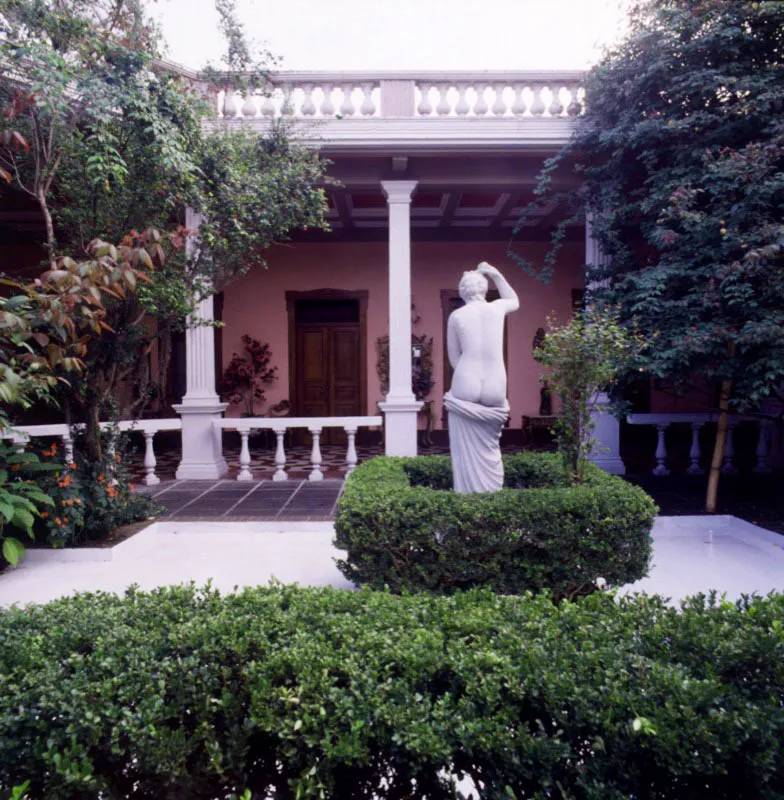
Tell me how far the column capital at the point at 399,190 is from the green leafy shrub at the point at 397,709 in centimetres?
681

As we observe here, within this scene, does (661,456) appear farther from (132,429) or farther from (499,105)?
(132,429)

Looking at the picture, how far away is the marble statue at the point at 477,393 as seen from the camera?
4266 millimetres

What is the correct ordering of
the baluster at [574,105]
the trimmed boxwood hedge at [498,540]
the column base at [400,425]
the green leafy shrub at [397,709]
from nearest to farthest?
the green leafy shrub at [397,709]
the trimmed boxwood hedge at [498,540]
the baluster at [574,105]
the column base at [400,425]

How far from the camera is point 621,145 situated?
21.3 feet

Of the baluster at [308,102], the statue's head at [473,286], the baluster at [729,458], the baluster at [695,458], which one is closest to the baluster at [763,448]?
the baluster at [729,458]

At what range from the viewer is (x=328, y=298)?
11.6 meters

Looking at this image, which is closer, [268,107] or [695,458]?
[268,107]

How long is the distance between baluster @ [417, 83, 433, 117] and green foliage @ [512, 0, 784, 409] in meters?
2.06

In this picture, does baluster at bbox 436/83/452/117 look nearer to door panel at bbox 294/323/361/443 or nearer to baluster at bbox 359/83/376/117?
baluster at bbox 359/83/376/117

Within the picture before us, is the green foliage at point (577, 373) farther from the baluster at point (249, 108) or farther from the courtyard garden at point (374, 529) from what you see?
the baluster at point (249, 108)

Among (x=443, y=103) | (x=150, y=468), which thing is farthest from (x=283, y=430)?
(x=443, y=103)

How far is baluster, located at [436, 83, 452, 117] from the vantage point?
7465 mm

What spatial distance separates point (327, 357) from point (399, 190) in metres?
4.67

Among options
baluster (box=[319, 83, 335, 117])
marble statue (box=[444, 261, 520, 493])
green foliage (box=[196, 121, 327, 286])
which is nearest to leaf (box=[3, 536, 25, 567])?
green foliage (box=[196, 121, 327, 286])
